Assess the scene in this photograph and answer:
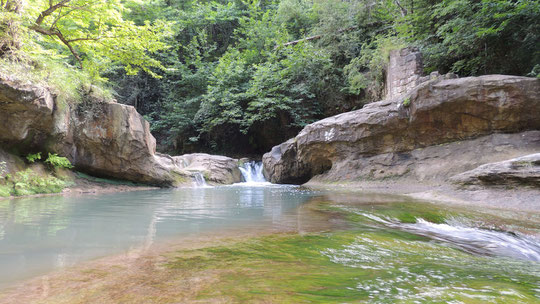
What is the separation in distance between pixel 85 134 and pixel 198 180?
4.73 metres

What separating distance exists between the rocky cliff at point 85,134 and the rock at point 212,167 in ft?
3.24

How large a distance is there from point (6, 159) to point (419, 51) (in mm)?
13415

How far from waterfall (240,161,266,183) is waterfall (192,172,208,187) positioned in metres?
2.85

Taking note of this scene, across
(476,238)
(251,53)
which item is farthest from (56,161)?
(251,53)

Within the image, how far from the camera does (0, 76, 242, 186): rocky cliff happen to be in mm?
7062

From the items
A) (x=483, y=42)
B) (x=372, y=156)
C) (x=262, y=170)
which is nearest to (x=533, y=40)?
(x=483, y=42)

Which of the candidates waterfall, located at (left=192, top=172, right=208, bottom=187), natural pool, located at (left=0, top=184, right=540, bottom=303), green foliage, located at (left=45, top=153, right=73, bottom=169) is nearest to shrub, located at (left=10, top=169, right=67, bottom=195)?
green foliage, located at (left=45, top=153, right=73, bottom=169)

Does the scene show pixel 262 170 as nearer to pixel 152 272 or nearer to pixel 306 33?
pixel 306 33

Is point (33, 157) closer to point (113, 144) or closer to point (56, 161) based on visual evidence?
point (56, 161)

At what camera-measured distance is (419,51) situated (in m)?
10.5

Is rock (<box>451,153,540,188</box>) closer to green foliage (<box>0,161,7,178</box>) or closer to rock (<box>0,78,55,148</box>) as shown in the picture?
rock (<box>0,78,55,148</box>)

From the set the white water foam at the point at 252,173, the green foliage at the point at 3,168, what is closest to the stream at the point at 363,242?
the green foliage at the point at 3,168

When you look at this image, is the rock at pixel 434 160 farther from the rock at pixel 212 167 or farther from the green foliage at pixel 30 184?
the green foliage at pixel 30 184

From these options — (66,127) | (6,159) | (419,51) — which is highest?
(419,51)
